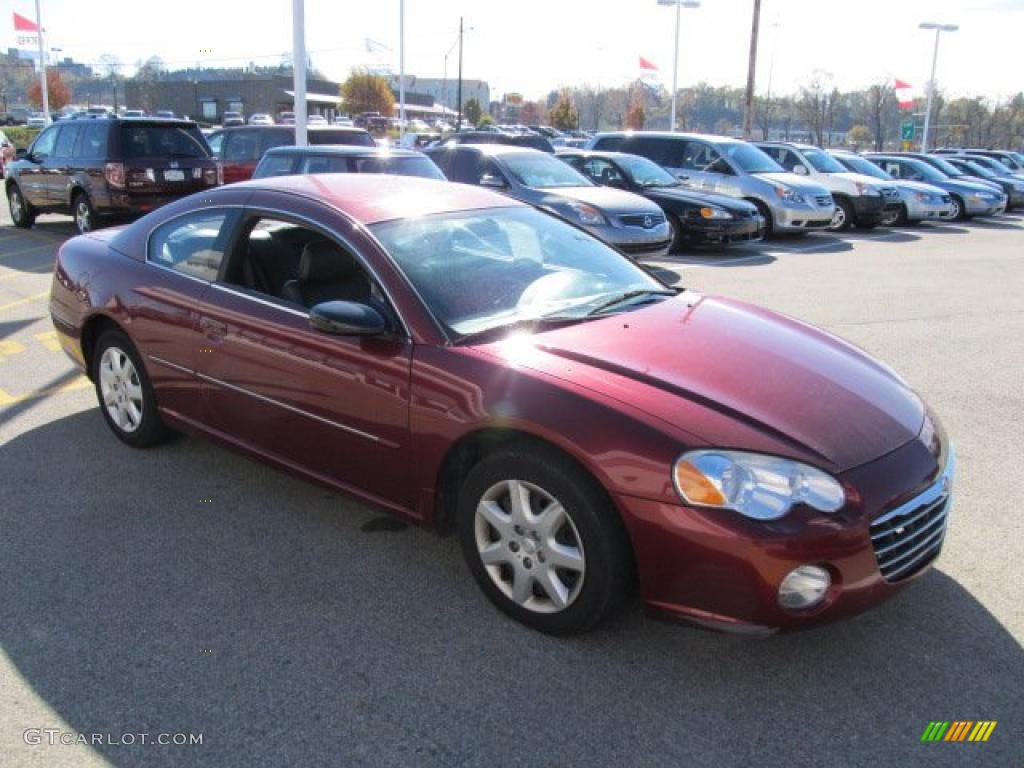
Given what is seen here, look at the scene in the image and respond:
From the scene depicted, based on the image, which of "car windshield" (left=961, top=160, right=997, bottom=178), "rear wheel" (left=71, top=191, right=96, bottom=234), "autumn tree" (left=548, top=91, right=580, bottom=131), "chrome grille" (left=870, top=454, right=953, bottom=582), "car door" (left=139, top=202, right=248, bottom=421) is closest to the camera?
"chrome grille" (left=870, top=454, right=953, bottom=582)

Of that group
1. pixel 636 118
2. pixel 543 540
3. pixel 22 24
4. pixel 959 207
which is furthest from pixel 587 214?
pixel 636 118

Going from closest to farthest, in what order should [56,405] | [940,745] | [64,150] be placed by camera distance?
[940,745] → [56,405] → [64,150]

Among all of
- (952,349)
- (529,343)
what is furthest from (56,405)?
(952,349)

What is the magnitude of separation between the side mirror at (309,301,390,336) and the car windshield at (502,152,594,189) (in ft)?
29.1

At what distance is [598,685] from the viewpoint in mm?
2893

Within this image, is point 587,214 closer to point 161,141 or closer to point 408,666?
point 161,141

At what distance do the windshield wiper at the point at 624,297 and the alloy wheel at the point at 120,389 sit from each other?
8.15 ft

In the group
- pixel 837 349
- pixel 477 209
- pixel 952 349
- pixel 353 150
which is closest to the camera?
pixel 837 349

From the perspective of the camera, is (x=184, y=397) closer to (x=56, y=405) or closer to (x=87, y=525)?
(x=87, y=525)

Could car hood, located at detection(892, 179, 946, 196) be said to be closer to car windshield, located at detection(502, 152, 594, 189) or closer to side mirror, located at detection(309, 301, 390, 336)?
car windshield, located at detection(502, 152, 594, 189)

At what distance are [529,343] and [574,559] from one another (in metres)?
0.83

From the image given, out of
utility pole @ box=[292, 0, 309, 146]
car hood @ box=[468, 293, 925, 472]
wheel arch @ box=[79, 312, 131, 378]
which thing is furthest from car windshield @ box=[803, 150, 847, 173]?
wheel arch @ box=[79, 312, 131, 378]

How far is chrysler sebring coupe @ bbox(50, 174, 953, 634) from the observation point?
279 cm

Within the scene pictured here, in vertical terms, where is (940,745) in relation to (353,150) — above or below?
below
